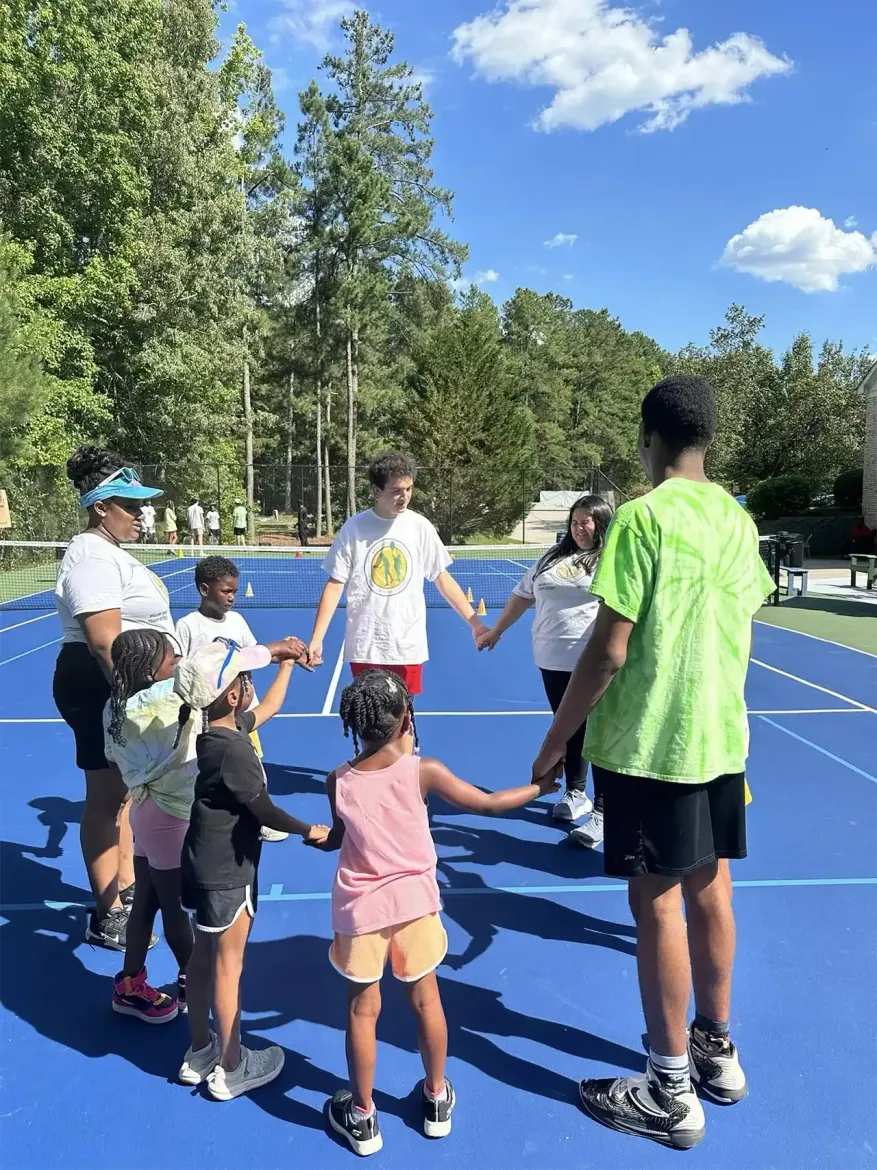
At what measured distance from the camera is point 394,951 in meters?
2.24

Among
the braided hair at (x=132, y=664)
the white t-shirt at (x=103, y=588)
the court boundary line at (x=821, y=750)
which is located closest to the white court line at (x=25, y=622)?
the white t-shirt at (x=103, y=588)

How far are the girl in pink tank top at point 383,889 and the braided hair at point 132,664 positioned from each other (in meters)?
0.74

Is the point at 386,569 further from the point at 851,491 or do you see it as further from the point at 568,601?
the point at 851,491

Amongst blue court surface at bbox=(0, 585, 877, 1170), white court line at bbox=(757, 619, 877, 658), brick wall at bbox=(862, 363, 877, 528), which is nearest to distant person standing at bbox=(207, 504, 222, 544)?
white court line at bbox=(757, 619, 877, 658)

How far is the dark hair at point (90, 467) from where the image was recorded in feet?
10.1

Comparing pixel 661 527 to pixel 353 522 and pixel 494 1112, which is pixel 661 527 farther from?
pixel 353 522

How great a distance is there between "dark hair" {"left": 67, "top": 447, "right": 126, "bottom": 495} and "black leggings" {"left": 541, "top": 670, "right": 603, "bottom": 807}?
8.06 feet

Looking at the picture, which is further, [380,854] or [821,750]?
[821,750]

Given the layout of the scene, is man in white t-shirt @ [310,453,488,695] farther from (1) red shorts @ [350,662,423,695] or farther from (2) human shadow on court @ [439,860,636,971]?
(2) human shadow on court @ [439,860,636,971]

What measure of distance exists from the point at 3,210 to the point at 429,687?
25.6 m

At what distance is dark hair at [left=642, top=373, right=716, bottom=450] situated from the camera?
7.22ft

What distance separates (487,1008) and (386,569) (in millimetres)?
2121

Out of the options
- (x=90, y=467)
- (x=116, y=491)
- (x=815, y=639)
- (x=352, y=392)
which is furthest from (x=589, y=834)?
(x=352, y=392)

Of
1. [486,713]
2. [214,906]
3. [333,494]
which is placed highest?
[333,494]
